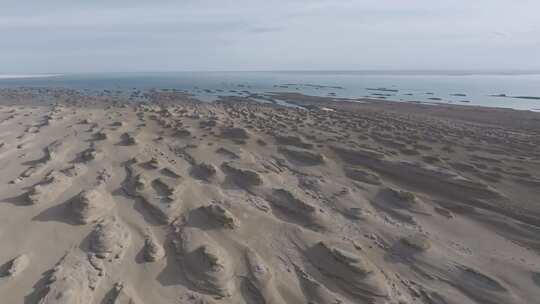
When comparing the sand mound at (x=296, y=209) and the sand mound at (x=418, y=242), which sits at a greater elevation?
the sand mound at (x=296, y=209)

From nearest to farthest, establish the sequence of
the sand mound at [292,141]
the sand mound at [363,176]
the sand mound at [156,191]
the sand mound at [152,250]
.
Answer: the sand mound at [152,250], the sand mound at [156,191], the sand mound at [363,176], the sand mound at [292,141]

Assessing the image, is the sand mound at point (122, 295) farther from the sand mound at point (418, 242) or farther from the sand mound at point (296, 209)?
the sand mound at point (418, 242)

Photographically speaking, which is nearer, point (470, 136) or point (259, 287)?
point (259, 287)

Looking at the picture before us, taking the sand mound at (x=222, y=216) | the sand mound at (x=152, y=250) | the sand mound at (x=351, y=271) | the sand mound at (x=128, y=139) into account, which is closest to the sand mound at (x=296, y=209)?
the sand mound at (x=351, y=271)

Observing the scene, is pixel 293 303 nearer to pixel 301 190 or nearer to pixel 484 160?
pixel 301 190

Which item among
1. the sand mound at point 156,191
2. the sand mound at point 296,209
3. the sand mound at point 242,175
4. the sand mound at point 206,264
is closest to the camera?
the sand mound at point 206,264

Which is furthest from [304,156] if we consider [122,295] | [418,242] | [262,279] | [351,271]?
[122,295]

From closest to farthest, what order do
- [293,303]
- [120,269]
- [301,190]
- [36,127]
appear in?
[293,303] < [120,269] < [301,190] < [36,127]

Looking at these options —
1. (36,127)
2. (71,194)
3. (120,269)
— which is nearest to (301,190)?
(120,269)
